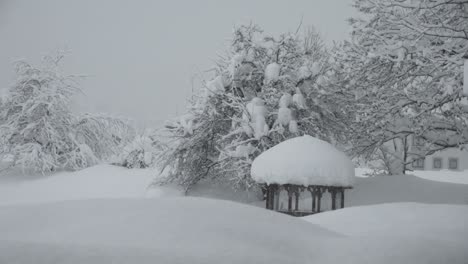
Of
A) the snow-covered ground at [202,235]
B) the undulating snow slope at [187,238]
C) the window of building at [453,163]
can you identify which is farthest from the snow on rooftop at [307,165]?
the window of building at [453,163]

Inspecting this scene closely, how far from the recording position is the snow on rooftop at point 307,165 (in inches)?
464

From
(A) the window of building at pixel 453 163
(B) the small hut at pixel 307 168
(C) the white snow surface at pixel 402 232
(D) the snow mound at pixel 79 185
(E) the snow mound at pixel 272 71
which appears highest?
(E) the snow mound at pixel 272 71

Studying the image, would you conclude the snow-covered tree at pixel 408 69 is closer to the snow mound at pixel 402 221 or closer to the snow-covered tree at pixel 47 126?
the snow mound at pixel 402 221

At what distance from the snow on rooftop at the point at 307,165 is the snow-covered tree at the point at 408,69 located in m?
2.24

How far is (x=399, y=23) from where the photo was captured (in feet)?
39.4

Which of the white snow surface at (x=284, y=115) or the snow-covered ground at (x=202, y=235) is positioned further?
the white snow surface at (x=284, y=115)

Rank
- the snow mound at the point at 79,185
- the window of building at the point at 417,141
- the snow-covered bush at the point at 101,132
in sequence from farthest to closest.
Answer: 1. the snow-covered bush at the point at 101,132
2. the snow mound at the point at 79,185
3. the window of building at the point at 417,141

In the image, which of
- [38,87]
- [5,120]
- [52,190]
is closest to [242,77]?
[52,190]

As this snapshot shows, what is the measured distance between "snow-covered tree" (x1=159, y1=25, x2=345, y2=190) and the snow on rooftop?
284 centimetres

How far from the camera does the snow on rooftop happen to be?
464 inches

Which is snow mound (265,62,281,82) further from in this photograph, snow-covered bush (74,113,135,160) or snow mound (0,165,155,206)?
snow-covered bush (74,113,135,160)

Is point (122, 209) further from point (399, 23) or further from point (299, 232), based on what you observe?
point (399, 23)

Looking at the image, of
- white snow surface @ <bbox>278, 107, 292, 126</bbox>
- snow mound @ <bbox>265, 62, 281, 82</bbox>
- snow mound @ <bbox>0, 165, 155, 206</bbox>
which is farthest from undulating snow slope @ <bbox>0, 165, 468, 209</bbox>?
snow mound @ <bbox>265, 62, 281, 82</bbox>

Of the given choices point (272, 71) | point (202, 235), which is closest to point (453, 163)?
point (272, 71)
